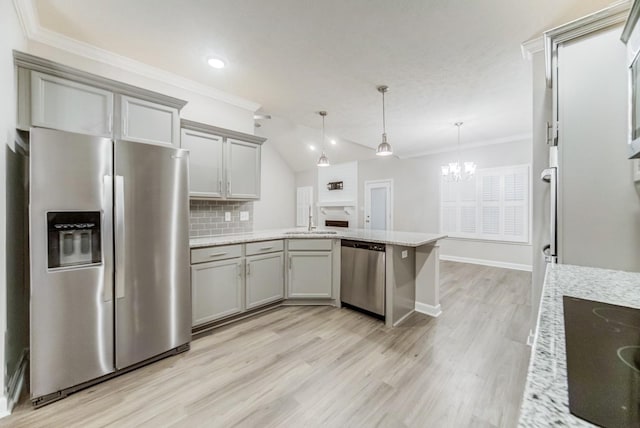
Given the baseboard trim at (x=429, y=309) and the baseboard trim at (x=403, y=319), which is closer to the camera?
the baseboard trim at (x=403, y=319)

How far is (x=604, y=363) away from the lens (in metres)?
0.57

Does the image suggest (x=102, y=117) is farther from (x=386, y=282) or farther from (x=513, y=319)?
(x=513, y=319)

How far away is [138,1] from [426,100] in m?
3.08

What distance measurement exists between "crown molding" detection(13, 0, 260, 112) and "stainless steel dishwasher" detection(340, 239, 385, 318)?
2430 mm

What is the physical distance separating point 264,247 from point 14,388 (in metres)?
1.98

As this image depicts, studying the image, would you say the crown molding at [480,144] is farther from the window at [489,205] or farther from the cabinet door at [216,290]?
the cabinet door at [216,290]

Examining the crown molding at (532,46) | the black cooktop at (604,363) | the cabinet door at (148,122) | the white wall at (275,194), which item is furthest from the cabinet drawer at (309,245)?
the white wall at (275,194)

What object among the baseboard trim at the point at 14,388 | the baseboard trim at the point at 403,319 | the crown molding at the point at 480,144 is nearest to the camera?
the baseboard trim at the point at 14,388

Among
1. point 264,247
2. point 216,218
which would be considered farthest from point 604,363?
point 216,218

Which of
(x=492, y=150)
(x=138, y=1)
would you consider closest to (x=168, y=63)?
(x=138, y=1)

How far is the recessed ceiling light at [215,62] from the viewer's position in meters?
2.50

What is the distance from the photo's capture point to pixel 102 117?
2.04 meters

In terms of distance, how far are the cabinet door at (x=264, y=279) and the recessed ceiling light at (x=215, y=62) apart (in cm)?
199

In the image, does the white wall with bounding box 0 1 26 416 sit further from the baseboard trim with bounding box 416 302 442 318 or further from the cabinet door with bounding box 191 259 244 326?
the baseboard trim with bounding box 416 302 442 318
